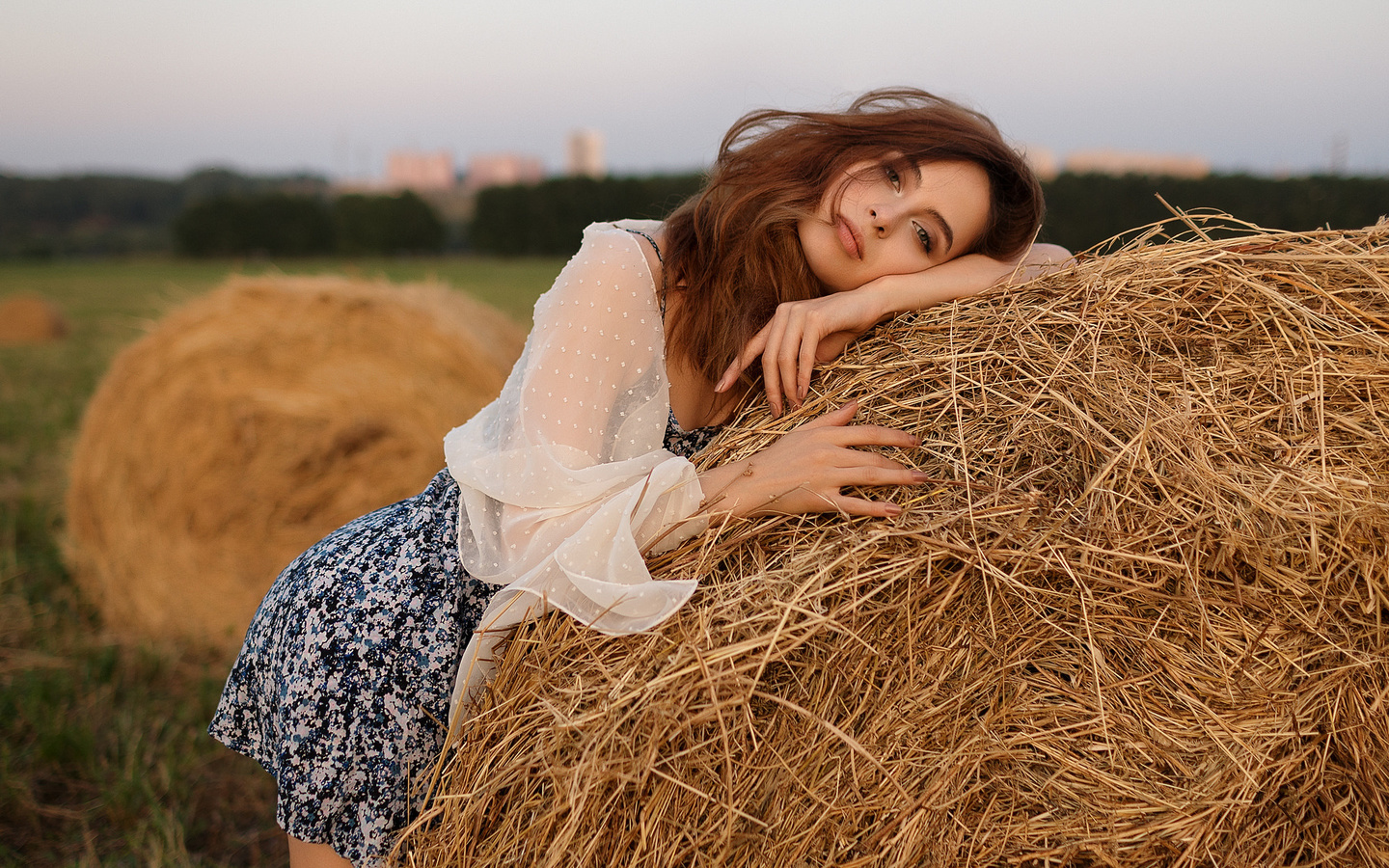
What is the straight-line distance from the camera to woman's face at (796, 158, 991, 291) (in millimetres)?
1965

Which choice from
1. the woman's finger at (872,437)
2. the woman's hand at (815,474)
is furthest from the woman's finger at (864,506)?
the woman's finger at (872,437)

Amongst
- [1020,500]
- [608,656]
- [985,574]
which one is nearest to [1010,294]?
[1020,500]

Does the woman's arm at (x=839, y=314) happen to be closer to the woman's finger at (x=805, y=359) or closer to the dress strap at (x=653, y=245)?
the woman's finger at (x=805, y=359)

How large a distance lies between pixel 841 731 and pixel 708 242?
3.75 feet

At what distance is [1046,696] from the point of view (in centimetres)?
147

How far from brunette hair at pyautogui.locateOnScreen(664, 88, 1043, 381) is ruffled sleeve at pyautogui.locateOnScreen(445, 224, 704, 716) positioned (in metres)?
0.13

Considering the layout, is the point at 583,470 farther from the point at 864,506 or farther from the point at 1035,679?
the point at 1035,679

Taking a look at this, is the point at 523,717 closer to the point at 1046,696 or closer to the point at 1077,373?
the point at 1046,696

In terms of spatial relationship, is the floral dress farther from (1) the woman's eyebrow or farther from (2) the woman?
(1) the woman's eyebrow

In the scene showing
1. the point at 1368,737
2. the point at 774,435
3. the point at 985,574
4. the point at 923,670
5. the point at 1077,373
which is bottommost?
the point at 1368,737

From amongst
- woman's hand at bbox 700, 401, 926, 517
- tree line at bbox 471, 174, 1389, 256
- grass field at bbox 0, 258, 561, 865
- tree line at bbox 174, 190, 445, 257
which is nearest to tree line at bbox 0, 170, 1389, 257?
tree line at bbox 174, 190, 445, 257

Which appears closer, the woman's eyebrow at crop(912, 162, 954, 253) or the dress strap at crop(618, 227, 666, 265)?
the woman's eyebrow at crop(912, 162, 954, 253)

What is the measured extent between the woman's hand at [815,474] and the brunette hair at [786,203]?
41 cm

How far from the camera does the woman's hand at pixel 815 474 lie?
1562 millimetres
